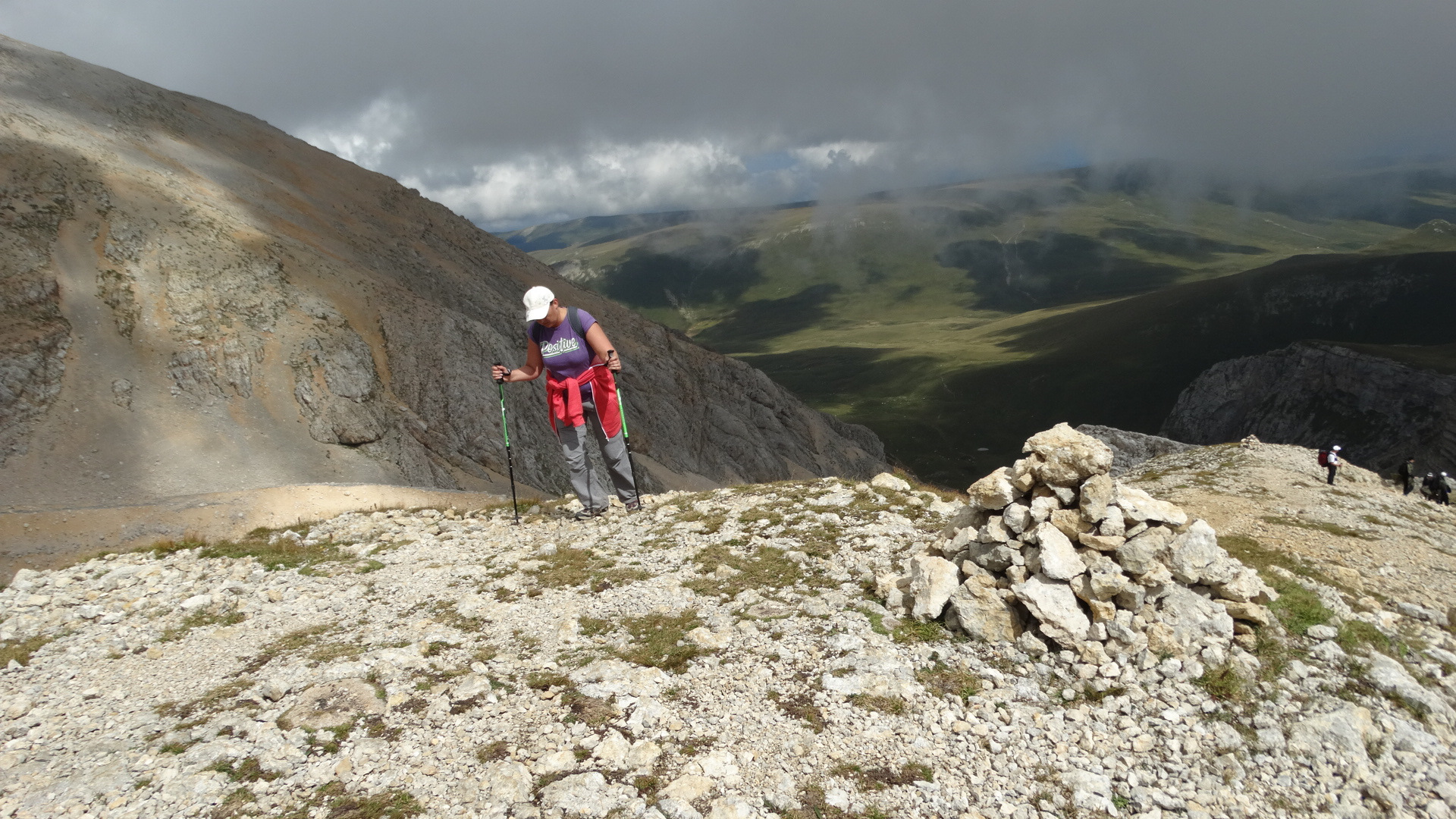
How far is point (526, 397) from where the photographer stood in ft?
138

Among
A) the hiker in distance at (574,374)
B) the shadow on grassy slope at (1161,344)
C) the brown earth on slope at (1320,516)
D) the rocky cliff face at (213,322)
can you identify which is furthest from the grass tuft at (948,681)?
the shadow on grassy slope at (1161,344)

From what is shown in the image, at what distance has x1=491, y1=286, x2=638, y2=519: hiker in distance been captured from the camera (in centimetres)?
1410

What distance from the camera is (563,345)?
14156 millimetres

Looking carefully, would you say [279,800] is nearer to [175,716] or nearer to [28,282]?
[175,716]

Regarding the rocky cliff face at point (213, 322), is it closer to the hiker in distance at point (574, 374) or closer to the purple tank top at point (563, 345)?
the hiker in distance at point (574, 374)

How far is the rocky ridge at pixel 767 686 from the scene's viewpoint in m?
6.91

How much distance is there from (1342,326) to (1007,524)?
205381mm

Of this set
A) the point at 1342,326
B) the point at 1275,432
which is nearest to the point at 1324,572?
the point at 1275,432

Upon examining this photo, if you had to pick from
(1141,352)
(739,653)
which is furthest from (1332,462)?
(1141,352)

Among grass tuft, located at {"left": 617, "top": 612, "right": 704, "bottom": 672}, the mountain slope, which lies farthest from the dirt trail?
A: the mountain slope

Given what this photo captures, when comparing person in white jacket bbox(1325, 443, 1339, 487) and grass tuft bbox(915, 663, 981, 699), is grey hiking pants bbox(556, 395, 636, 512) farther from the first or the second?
person in white jacket bbox(1325, 443, 1339, 487)

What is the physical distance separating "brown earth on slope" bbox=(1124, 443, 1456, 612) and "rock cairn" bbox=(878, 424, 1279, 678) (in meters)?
3.05

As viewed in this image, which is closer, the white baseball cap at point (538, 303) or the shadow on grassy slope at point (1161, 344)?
the white baseball cap at point (538, 303)

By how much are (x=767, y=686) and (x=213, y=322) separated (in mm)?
32179
